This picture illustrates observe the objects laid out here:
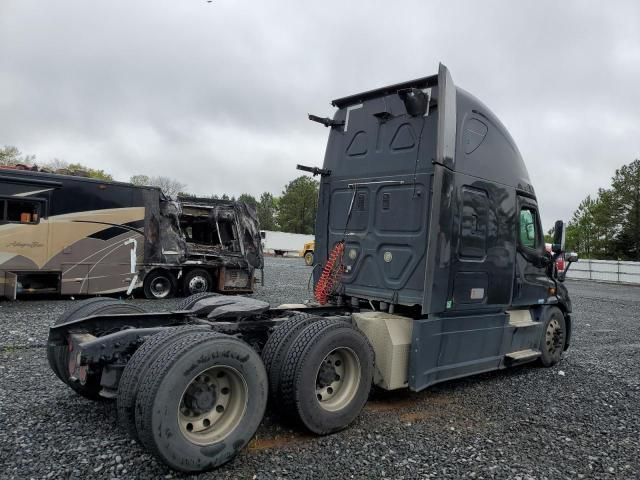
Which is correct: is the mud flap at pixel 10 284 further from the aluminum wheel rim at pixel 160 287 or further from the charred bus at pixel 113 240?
the aluminum wheel rim at pixel 160 287

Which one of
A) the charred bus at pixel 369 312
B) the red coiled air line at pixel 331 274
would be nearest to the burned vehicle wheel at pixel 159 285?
the charred bus at pixel 369 312

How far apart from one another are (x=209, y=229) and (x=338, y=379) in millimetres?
10698

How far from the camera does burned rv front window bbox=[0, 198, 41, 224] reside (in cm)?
1047

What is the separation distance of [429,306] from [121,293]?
980cm

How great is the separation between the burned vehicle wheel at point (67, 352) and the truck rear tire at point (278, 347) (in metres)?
1.35

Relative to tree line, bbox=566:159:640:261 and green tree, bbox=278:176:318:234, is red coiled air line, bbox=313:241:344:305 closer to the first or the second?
tree line, bbox=566:159:640:261

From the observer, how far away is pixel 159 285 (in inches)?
496

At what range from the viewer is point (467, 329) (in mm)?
5262

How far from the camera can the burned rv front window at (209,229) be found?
1355 centimetres

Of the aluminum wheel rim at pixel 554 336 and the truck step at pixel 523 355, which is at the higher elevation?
the aluminum wheel rim at pixel 554 336

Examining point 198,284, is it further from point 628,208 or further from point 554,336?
point 628,208

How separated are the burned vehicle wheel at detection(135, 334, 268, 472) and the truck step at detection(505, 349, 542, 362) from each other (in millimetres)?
3544

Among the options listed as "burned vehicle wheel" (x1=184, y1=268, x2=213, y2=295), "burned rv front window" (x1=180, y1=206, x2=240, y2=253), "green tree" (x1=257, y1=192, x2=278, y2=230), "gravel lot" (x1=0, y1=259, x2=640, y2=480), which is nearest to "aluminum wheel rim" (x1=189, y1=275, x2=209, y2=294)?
"burned vehicle wheel" (x1=184, y1=268, x2=213, y2=295)

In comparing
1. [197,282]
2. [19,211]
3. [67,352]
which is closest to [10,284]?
[19,211]
